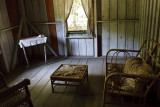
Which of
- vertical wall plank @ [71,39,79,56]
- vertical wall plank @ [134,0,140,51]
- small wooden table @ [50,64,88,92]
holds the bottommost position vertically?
small wooden table @ [50,64,88,92]

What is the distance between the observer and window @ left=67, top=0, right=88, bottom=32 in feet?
15.3

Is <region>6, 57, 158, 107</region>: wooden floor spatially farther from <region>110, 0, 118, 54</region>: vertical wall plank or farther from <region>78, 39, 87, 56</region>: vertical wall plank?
<region>110, 0, 118, 54</region>: vertical wall plank

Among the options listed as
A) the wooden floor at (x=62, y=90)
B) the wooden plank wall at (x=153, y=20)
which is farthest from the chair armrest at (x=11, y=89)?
the wooden plank wall at (x=153, y=20)

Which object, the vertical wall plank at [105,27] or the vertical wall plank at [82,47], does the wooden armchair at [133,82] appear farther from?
the vertical wall plank at [82,47]

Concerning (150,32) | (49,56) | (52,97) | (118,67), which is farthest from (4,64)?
(150,32)

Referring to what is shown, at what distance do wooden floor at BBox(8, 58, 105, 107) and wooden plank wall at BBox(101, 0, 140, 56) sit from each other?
2.90 ft

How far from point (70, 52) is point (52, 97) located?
7.37ft

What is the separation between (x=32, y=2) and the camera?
190 inches

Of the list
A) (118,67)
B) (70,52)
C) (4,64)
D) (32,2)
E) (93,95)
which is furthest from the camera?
(70,52)

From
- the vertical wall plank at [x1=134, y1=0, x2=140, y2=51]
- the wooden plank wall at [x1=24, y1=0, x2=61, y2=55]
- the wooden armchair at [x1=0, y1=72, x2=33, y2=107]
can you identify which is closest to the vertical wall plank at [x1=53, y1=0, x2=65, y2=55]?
the wooden plank wall at [x1=24, y1=0, x2=61, y2=55]

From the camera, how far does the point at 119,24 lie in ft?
14.9

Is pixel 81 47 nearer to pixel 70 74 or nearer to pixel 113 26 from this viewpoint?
pixel 113 26

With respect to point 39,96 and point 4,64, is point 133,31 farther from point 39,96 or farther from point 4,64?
point 4,64

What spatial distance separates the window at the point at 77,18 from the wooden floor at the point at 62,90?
121cm
